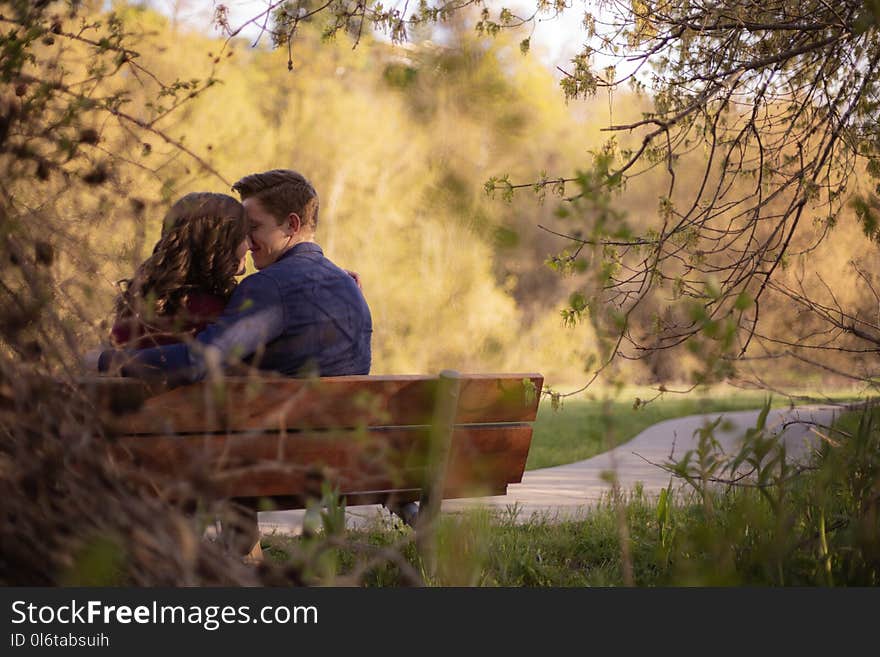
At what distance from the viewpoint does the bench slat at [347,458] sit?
9.65 feet

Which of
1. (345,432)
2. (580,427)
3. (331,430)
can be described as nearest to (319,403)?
(345,432)

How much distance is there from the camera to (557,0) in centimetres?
442

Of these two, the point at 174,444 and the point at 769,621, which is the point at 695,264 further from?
the point at 174,444

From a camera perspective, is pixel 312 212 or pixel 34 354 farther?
pixel 312 212

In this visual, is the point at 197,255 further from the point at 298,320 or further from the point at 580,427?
the point at 580,427

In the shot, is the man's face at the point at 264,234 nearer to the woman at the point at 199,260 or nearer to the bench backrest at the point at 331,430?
the woman at the point at 199,260

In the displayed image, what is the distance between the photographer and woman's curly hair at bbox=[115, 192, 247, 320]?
3.64m

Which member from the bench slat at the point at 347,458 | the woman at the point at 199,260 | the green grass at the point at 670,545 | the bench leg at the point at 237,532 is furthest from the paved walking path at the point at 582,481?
the woman at the point at 199,260

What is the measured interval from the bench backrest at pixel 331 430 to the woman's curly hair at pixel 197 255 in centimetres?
78

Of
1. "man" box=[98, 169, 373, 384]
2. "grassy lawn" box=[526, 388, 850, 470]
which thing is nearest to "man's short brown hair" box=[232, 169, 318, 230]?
"man" box=[98, 169, 373, 384]

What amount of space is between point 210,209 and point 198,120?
1455 cm

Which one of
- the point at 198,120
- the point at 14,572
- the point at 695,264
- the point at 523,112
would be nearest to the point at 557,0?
the point at 695,264

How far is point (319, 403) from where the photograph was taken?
3059 millimetres

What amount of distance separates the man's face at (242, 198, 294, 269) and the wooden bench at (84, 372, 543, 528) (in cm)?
100
